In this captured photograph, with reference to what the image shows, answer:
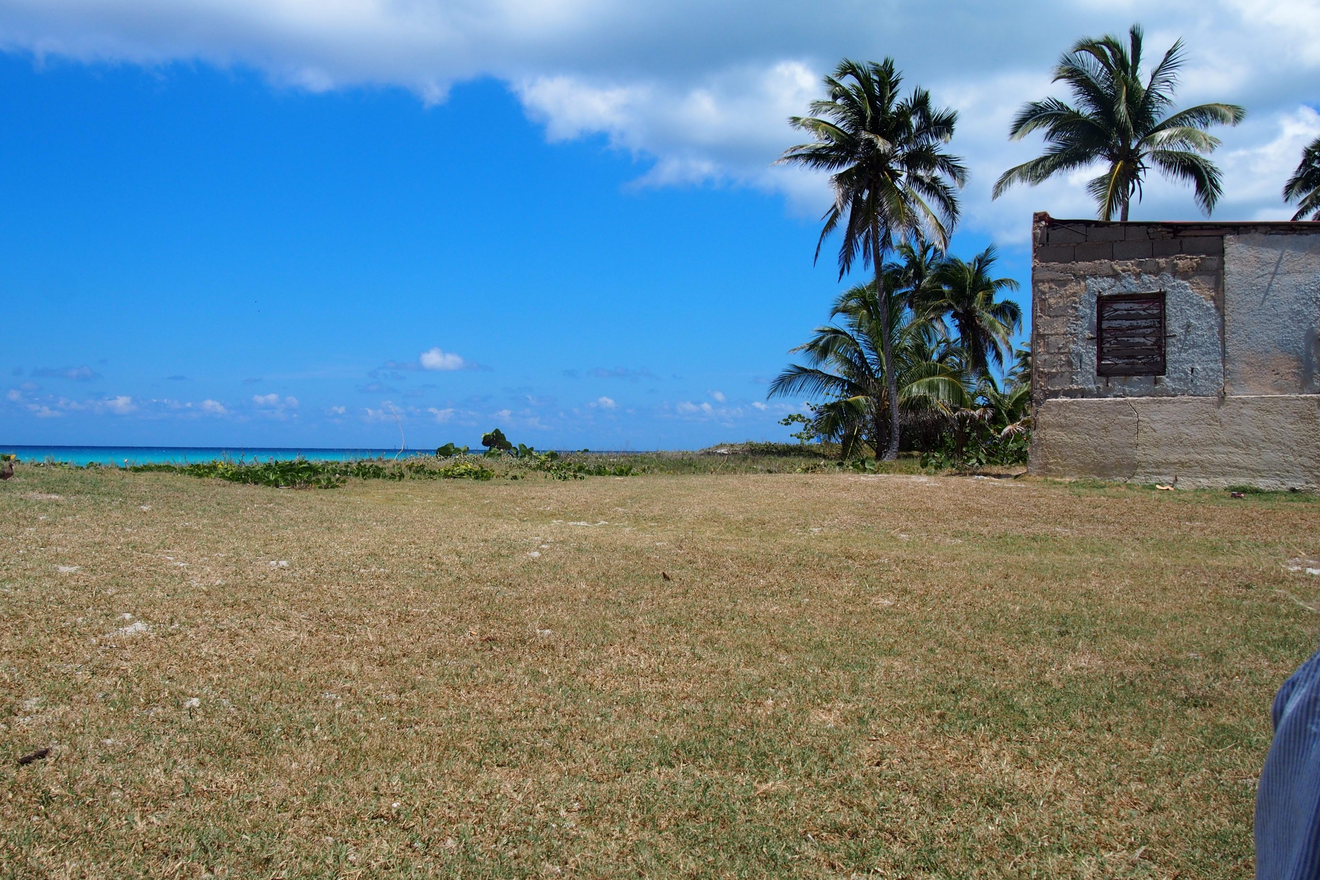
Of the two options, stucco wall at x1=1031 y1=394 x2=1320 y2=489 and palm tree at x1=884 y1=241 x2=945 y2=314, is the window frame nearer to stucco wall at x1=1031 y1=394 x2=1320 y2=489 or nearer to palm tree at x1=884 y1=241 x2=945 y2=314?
stucco wall at x1=1031 y1=394 x2=1320 y2=489

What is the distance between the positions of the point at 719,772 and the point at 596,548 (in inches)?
198

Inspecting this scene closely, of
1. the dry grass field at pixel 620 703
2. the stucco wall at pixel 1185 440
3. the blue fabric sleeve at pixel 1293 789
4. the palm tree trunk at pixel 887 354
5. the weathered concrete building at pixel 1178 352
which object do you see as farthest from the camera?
the palm tree trunk at pixel 887 354

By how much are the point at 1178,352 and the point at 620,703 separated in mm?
13159

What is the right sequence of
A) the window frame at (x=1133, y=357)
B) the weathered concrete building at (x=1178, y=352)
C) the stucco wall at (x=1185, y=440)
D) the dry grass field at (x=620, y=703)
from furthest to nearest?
the window frame at (x=1133, y=357) < the weathered concrete building at (x=1178, y=352) < the stucco wall at (x=1185, y=440) < the dry grass field at (x=620, y=703)

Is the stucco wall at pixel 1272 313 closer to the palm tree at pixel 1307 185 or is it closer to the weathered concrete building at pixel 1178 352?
the weathered concrete building at pixel 1178 352

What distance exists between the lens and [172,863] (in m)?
3.08

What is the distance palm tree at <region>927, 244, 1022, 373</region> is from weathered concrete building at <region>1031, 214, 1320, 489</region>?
15.3m

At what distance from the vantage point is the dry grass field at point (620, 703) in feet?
10.8

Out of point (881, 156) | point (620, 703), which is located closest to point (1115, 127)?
point (881, 156)

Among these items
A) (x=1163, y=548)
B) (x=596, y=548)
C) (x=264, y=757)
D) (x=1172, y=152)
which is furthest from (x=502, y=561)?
(x=1172, y=152)

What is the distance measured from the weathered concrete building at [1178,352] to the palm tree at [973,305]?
1529 centimetres

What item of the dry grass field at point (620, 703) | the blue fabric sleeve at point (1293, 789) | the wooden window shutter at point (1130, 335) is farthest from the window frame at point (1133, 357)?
the blue fabric sleeve at point (1293, 789)

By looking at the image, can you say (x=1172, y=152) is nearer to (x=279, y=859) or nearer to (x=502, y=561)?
(x=502, y=561)

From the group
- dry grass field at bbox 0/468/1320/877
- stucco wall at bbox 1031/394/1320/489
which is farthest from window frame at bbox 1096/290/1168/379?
dry grass field at bbox 0/468/1320/877
